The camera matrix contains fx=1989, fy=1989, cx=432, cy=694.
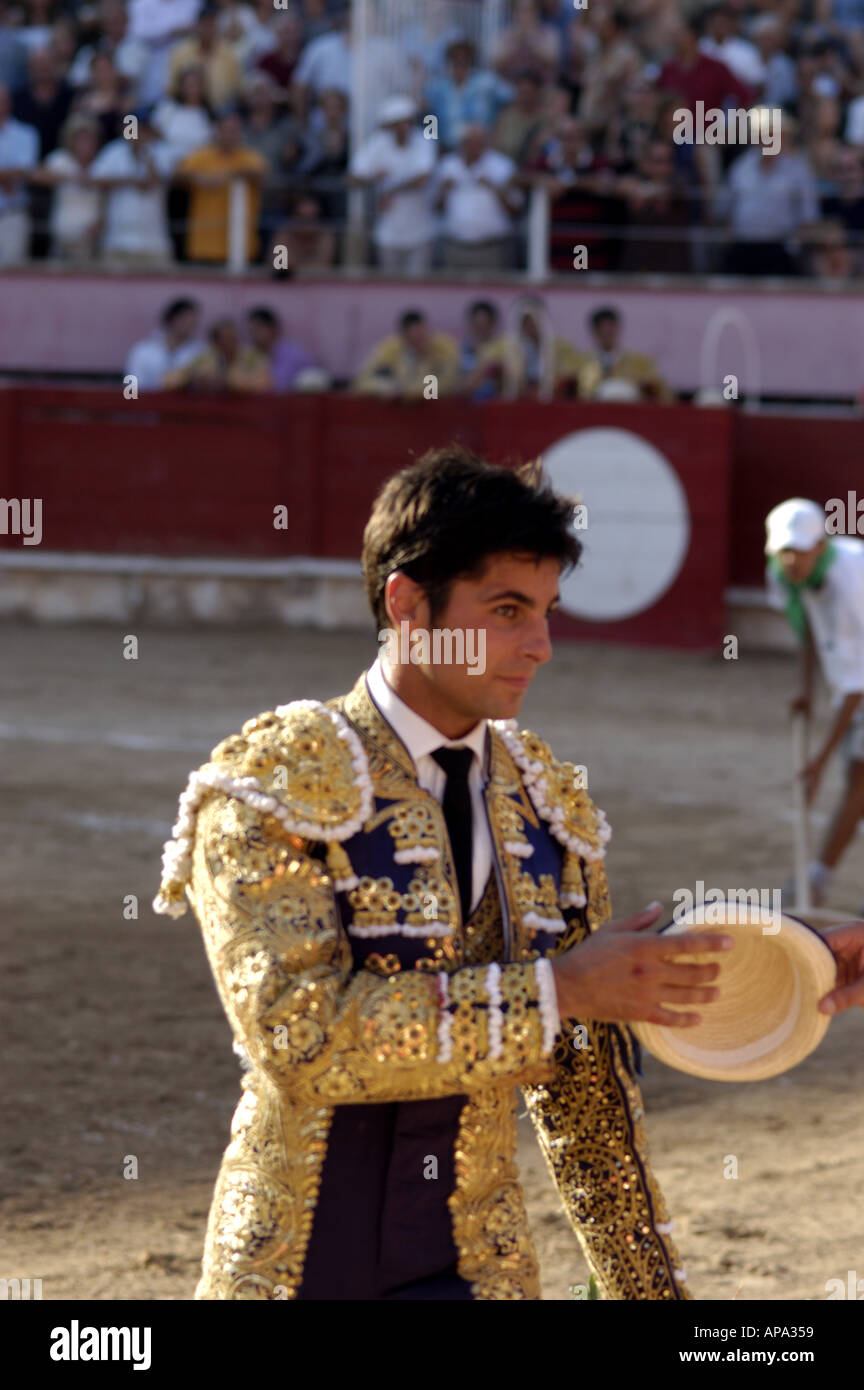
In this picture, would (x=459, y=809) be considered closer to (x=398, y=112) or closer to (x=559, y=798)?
(x=559, y=798)

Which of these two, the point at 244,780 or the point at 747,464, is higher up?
the point at 747,464

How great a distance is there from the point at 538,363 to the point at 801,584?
5.70 meters

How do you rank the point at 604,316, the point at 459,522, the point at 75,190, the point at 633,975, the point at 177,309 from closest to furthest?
the point at 633,975 < the point at 459,522 < the point at 604,316 < the point at 177,309 < the point at 75,190

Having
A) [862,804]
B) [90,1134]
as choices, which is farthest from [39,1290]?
[862,804]

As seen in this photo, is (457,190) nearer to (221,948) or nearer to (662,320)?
(662,320)

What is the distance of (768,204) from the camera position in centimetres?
1094

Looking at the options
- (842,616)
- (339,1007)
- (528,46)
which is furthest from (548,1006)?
(528,46)

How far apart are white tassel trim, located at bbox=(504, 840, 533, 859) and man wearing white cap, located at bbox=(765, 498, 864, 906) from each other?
3783mm

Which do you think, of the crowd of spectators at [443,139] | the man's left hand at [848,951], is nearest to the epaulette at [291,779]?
the man's left hand at [848,951]

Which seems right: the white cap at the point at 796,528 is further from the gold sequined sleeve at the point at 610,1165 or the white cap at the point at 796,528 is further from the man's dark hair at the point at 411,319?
the man's dark hair at the point at 411,319

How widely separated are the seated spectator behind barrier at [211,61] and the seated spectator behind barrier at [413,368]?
6.57ft

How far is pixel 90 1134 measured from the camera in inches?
156

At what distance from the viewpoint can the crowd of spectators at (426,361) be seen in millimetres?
11102
